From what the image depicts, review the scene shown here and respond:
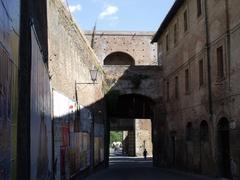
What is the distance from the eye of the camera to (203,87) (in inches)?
1102

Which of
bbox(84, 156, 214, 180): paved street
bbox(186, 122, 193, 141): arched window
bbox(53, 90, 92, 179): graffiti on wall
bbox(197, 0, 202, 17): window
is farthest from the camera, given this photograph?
bbox(186, 122, 193, 141): arched window

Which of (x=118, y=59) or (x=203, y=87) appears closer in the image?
(x=203, y=87)

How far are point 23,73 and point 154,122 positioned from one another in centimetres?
3575

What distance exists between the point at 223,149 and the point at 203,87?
12.5ft

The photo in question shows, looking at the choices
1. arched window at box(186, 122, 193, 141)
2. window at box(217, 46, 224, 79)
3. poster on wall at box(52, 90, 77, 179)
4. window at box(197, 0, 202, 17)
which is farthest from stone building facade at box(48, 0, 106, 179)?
window at box(217, 46, 224, 79)

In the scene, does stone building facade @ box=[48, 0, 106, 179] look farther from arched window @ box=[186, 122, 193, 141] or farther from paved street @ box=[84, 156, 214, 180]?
arched window @ box=[186, 122, 193, 141]

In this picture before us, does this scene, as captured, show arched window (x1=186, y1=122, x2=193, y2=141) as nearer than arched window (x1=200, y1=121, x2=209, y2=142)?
No

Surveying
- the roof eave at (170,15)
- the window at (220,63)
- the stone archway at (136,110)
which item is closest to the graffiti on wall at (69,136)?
the window at (220,63)

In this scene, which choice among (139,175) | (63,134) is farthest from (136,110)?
(63,134)

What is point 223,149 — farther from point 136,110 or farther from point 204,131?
point 136,110

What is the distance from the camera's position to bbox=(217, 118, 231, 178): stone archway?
25.1 m

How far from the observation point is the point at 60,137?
57.5ft

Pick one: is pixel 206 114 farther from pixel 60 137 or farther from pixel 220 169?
pixel 60 137

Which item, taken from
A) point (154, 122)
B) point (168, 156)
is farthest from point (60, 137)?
point (154, 122)
